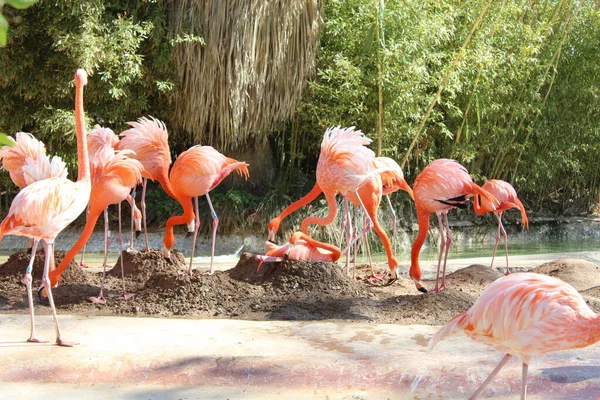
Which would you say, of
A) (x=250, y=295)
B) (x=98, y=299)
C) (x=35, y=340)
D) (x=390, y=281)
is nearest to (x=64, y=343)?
(x=35, y=340)

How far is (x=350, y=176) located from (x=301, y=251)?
2.27ft

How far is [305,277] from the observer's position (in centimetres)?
522

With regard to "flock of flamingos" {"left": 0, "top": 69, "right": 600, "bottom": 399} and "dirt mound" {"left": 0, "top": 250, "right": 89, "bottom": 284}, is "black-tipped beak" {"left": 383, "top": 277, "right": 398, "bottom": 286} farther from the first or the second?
"dirt mound" {"left": 0, "top": 250, "right": 89, "bottom": 284}

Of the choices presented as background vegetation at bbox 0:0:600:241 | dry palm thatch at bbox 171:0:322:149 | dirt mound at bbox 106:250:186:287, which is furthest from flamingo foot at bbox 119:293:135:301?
dry palm thatch at bbox 171:0:322:149

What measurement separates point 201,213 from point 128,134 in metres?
4.37

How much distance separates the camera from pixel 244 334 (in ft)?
13.0

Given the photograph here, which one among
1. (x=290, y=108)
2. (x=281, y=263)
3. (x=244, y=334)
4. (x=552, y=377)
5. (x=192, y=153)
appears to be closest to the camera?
(x=552, y=377)

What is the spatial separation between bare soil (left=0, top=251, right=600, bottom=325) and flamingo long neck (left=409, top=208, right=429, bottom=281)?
0.73 ft

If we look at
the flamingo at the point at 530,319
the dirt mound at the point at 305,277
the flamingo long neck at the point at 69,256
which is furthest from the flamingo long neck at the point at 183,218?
the flamingo at the point at 530,319

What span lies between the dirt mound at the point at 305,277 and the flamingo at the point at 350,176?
432 millimetres

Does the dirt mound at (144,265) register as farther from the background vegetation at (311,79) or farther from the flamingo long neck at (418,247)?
the background vegetation at (311,79)

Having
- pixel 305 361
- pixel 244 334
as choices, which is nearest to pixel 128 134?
pixel 244 334

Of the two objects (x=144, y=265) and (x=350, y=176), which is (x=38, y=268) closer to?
(x=144, y=265)

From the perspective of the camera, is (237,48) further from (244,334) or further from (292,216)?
(244,334)
